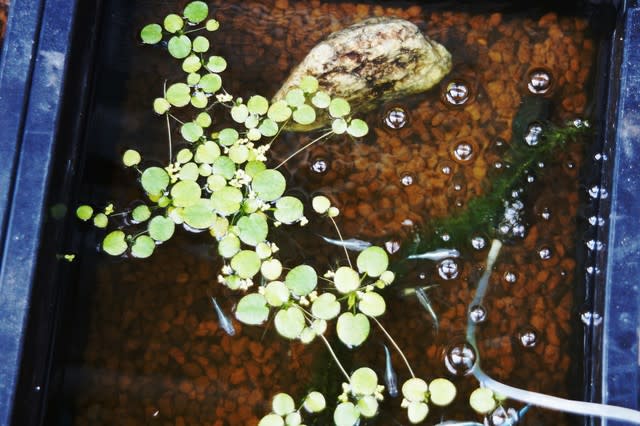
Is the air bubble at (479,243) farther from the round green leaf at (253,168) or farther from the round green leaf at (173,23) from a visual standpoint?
the round green leaf at (173,23)

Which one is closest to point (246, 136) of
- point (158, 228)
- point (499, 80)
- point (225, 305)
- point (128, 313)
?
point (158, 228)

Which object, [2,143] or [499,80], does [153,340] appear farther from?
[499,80]

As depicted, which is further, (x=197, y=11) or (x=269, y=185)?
(x=197, y=11)

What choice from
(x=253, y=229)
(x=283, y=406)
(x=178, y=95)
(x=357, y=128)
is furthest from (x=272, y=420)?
(x=178, y=95)

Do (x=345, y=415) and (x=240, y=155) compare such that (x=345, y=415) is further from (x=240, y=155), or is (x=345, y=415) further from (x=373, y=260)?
(x=240, y=155)

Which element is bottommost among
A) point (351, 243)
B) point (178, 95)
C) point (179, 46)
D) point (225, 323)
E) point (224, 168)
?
point (225, 323)

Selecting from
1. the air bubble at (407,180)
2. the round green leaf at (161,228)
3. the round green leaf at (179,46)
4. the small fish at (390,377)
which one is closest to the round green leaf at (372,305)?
the small fish at (390,377)

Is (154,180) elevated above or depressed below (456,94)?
below

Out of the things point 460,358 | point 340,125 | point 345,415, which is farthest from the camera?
point 340,125
